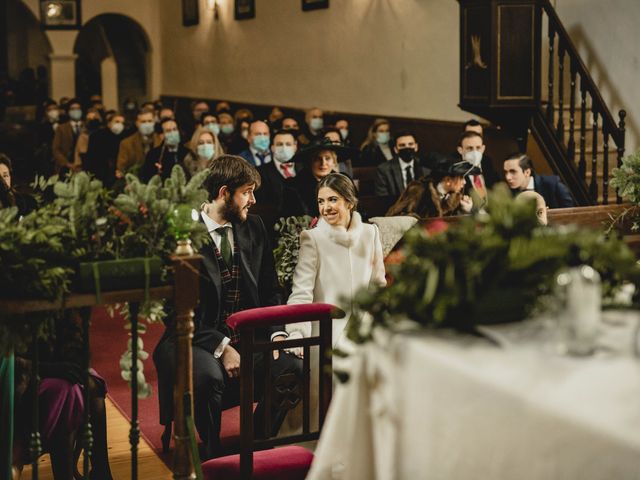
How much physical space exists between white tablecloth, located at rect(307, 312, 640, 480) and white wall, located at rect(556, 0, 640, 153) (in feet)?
22.9

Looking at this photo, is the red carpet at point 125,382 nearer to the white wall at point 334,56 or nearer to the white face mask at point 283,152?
the white face mask at point 283,152

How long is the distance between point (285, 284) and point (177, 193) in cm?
189

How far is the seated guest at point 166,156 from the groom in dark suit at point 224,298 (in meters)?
5.03

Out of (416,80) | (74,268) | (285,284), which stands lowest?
(285,284)

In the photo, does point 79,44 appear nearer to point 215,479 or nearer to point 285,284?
point 285,284

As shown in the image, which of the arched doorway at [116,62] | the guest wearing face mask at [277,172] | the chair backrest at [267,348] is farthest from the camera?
the arched doorway at [116,62]

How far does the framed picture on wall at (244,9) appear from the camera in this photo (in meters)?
15.6

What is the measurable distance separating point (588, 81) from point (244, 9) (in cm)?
854

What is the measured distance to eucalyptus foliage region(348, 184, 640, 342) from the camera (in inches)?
83.0

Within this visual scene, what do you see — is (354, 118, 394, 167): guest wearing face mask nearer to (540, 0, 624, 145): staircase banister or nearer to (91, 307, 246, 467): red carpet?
(540, 0, 624, 145): staircase banister

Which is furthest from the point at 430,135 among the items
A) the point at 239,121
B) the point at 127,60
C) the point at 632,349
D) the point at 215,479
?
the point at 127,60

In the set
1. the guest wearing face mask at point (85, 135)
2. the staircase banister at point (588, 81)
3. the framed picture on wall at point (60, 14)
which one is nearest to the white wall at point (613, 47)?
the staircase banister at point (588, 81)

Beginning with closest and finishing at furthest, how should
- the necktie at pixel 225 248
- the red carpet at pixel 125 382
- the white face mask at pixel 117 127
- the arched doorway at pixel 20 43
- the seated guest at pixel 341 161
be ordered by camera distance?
the necktie at pixel 225 248 < the red carpet at pixel 125 382 < the seated guest at pixel 341 161 < the white face mask at pixel 117 127 < the arched doorway at pixel 20 43

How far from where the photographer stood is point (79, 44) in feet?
71.3
